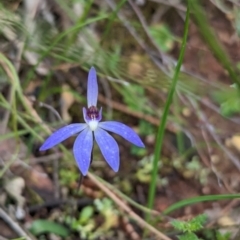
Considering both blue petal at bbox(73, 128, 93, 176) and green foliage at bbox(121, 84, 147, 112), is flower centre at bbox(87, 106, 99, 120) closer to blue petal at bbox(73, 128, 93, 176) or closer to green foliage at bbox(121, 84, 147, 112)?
blue petal at bbox(73, 128, 93, 176)

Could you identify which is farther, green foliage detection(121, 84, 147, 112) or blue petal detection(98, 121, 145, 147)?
green foliage detection(121, 84, 147, 112)

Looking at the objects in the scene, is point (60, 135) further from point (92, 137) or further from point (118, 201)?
point (118, 201)

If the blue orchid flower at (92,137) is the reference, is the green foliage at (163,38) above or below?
above

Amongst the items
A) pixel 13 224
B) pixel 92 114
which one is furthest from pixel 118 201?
pixel 92 114

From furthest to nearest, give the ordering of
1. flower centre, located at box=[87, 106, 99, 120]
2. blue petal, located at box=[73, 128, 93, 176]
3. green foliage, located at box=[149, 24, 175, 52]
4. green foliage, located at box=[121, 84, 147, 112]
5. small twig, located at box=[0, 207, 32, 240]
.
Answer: green foliage, located at box=[149, 24, 175, 52] → green foliage, located at box=[121, 84, 147, 112] → small twig, located at box=[0, 207, 32, 240] → flower centre, located at box=[87, 106, 99, 120] → blue petal, located at box=[73, 128, 93, 176]

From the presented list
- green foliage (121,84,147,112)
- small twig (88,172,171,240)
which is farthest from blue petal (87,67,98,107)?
green foliage (121,84,147,112)

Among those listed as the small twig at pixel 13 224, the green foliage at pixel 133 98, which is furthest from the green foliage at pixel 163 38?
the small twig at pixel 13 224

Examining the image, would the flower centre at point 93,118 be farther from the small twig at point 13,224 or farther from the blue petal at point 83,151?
the small twig at point 13,224
